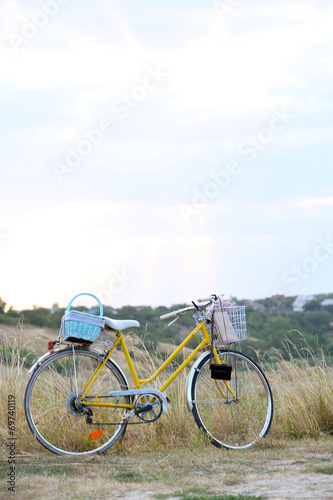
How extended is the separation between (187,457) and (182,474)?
22.2 inches

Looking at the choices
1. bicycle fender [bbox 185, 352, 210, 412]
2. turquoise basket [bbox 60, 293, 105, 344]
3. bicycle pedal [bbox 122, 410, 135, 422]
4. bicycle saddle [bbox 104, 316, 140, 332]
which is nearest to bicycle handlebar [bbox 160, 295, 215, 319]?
bicycle saddle [bbox 104, 316, 140, 332]

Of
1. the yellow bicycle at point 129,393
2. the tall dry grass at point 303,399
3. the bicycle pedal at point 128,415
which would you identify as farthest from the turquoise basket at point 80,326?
the tall dry grass at point 303,399

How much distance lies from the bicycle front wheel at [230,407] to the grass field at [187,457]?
0.16 m

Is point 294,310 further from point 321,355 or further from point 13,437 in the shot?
point 13,437

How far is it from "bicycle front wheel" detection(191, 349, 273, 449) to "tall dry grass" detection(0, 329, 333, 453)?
0.21m

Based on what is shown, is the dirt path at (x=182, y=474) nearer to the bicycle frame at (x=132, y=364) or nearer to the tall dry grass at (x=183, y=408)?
the tall dry grass at (x=183, y=408)

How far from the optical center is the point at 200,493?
411 cm

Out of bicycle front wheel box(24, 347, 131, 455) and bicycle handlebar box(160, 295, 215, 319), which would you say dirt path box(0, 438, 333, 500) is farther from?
bicycle handlebar box(160, 295, 215, 319)

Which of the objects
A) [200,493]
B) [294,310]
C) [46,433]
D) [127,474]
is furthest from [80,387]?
[294,310]

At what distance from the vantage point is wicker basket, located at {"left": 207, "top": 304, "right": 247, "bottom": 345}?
576cm

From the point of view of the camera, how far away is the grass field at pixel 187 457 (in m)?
4.25

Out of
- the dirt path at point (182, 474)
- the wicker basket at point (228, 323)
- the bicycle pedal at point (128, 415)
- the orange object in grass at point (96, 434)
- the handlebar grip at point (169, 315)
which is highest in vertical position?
the handlebar grip at point (169, 315)

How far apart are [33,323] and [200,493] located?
20.7m

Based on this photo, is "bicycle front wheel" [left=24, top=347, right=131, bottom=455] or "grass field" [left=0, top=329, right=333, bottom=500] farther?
"bicycle front wheel" [left=24, top=347, right=131, bottom=455]
